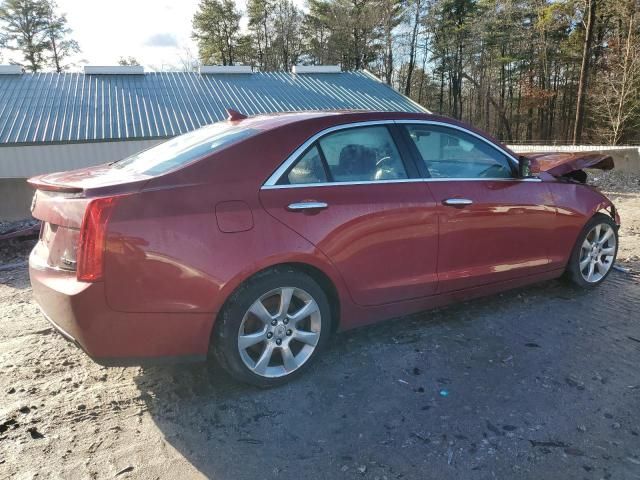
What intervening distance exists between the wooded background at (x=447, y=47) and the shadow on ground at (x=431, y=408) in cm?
4152

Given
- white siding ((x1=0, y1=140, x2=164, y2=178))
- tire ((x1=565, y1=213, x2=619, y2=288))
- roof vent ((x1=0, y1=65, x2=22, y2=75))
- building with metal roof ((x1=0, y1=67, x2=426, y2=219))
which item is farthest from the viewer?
roof vent ((x1=0, y1=65, x2=22, y2=75))

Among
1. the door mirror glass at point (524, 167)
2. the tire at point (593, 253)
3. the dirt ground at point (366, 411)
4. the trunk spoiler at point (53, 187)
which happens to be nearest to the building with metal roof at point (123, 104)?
the trunk spoiler at point (53, 187)

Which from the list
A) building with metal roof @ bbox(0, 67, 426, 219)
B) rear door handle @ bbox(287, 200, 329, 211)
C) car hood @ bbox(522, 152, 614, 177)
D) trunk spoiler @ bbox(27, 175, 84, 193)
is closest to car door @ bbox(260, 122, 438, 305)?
rear door handle @ bbox(287, 200, 329, 211)

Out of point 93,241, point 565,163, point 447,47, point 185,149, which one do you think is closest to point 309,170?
point 185,149

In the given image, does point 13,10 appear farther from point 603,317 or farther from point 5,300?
point 603,317

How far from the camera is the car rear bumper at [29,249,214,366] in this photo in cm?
242

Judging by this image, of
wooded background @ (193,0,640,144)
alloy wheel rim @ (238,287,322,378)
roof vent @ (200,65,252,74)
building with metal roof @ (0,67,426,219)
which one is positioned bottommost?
alloy wheel rim @ (238,287,322,378)

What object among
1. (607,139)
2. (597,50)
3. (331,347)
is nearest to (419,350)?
(331,347)

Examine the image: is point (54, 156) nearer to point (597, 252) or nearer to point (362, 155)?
point (362, 155)

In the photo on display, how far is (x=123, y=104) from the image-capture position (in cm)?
1895

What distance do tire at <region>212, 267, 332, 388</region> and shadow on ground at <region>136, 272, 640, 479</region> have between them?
0.51 ft

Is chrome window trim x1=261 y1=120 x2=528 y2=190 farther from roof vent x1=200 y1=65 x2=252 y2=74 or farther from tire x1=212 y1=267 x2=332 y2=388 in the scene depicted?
roof vent x1=200 y1=65 x2=252 y2=74

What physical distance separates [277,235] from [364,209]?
2.15 feet

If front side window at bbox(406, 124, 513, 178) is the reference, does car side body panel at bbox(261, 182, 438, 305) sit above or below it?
below
